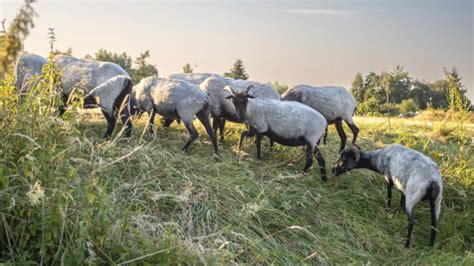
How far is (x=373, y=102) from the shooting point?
26594 millimetres

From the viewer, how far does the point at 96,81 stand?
7.76m

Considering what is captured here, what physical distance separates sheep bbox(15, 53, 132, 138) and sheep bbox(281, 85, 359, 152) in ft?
9.80

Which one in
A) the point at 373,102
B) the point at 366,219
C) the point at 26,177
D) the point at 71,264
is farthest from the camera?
the point at 373,102

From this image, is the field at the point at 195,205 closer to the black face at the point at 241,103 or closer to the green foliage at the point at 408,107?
the black face at the point at 241,103

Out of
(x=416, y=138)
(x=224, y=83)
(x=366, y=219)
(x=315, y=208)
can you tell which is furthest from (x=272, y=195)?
(x=416, y=138)

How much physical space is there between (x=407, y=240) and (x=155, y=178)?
3.17m

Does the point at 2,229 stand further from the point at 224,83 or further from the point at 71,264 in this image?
the point at 224,83

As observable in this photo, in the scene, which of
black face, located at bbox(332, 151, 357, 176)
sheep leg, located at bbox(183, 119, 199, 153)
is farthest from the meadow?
black face, located at bbox(332, 151, 357, 176)

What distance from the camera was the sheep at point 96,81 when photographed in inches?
294

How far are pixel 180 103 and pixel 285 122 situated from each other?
5.04 feet

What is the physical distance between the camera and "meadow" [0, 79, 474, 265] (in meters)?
3.36

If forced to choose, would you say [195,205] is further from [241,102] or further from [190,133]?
[241,102]

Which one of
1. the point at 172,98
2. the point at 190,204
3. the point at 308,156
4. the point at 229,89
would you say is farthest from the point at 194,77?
the point at 190,204

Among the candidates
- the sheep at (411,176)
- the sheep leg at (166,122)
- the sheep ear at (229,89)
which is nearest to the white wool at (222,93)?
the sheep ear at (229,89)
